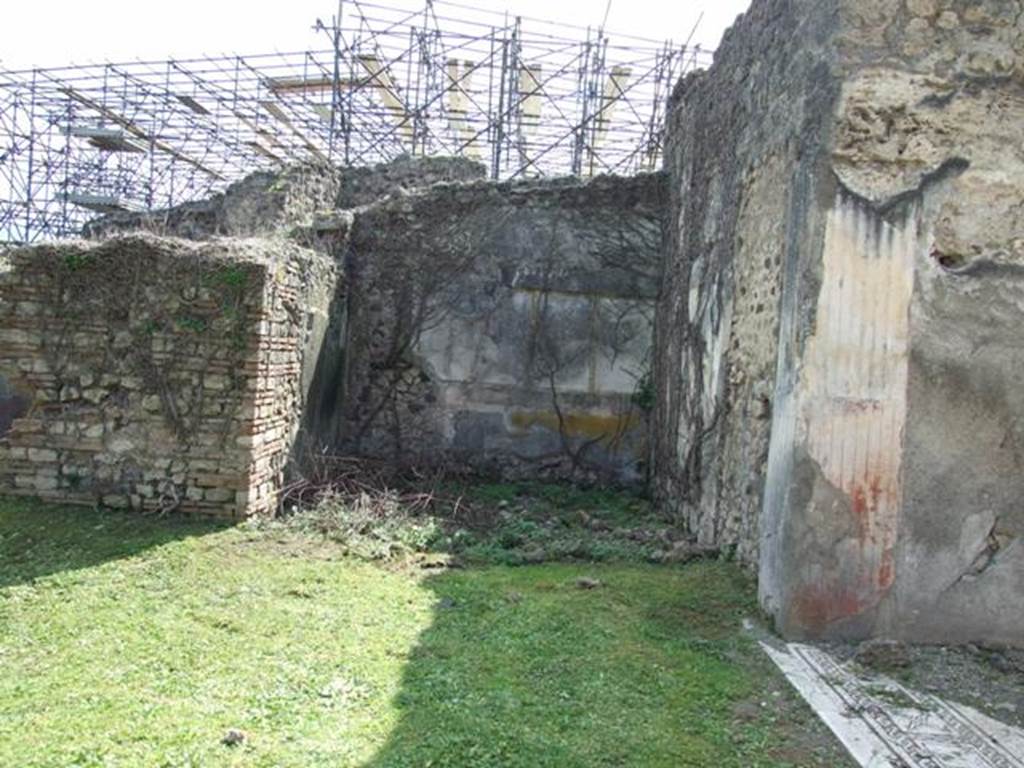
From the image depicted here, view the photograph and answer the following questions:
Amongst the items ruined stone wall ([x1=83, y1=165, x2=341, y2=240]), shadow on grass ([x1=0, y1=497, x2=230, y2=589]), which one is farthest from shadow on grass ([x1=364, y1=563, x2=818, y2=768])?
ruined stone wall ([x1=83, y1=165, x2=341, y2=240])

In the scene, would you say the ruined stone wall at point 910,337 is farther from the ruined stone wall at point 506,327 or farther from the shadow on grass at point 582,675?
the ruined stone wall at point 506,327

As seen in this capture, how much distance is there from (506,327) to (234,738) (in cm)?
626

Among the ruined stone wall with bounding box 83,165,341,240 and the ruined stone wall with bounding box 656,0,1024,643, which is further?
the ruined stone wall with bounding box 83,165,341,240

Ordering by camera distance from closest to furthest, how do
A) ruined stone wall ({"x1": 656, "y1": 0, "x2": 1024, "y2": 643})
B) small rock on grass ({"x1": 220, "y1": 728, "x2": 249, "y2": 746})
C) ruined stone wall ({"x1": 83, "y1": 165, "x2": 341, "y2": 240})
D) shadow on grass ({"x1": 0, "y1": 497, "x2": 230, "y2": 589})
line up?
small rock on grass ({"x1": 220, "y1": 728, "x2": 249, "y2": 746}), ruined stone wall ({"x1": 656, "y1": 0, "x2": 1024, "y2": 643}), shadow on grass ({"x1": 0, "y1": 497, "x2": 230, "y2": 589}), ruined stone wall ({"x1": 83, "y1": 165, "x2": 341, "y2": 240})

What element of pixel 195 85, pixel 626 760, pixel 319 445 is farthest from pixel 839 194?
pixel 195 85

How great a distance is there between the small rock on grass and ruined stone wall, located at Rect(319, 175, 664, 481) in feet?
19.1

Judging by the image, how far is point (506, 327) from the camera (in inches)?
346

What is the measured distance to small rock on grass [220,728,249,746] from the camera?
287 cm

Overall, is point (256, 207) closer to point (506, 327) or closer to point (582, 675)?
point (506, 327)

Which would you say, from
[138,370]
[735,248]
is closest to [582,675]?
[735,248]

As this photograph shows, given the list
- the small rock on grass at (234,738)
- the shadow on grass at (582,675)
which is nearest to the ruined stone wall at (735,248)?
the shadow on grass at (582,675)

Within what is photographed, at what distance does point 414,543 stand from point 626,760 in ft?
10.8

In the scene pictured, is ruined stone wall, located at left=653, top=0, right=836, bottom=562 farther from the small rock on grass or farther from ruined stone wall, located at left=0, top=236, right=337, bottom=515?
ruined stone wall, located at left=0, top=236, right=337, bottom=515

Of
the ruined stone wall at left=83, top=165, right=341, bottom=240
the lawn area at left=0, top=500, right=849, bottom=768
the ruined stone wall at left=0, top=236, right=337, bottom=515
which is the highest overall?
the ruined stone wall at left=83, top=165, right=341, bottom=240
